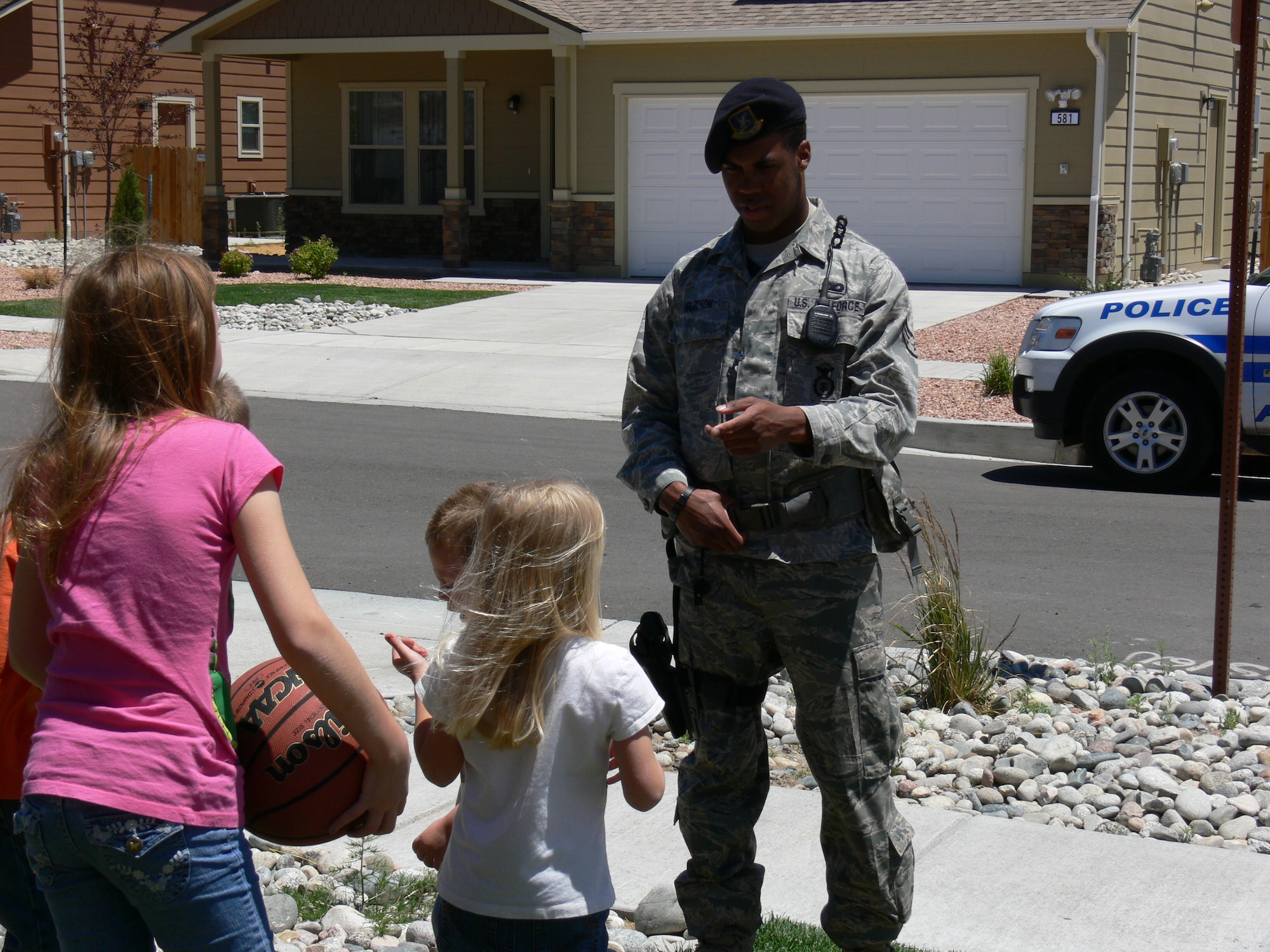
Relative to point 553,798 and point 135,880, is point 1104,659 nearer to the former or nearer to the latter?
point 553,798

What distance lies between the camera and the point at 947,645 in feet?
17.1

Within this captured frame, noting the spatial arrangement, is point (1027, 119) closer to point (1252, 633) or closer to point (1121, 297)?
point (1121, 297)

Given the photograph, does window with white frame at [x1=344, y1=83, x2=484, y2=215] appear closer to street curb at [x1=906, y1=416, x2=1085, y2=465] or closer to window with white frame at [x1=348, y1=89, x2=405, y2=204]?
window with white frame at [x1=348, y1=89, x2=405, y2=204]

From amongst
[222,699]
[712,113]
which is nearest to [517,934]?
[222,699]

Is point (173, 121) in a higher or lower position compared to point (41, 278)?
higher

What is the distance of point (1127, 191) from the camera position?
19703mm

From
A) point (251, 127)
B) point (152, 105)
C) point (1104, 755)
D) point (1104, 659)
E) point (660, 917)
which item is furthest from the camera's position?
point (251, 127)

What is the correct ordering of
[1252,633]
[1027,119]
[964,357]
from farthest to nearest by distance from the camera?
[1027,119] → [964,357] → [1252,633]

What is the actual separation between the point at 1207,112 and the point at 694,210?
8.39 meters

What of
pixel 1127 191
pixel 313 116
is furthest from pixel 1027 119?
pixel 313 116

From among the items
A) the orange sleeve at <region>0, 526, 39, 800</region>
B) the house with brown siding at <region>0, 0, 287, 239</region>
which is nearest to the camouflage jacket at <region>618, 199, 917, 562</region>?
the orange sleeve at <region>0, 526, 39, 800</region>

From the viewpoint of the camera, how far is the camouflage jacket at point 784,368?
3.09m

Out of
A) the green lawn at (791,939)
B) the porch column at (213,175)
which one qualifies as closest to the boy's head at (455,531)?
the green lawn at (791,939)

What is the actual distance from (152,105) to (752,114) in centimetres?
2980
